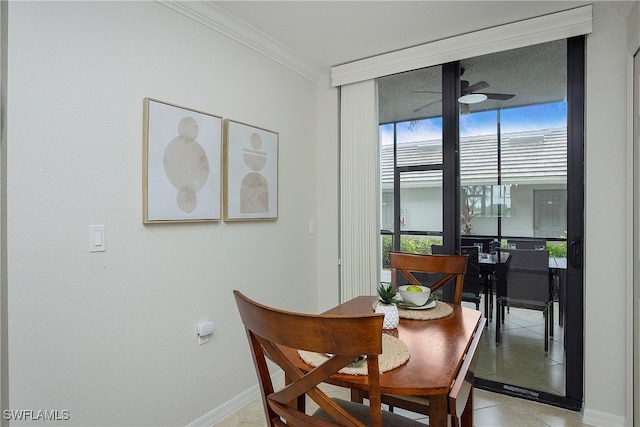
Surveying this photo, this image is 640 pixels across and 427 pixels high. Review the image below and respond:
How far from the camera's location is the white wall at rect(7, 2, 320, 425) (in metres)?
1.45

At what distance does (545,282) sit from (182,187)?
98.1 inches

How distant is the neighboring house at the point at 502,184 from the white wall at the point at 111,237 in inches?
53.2

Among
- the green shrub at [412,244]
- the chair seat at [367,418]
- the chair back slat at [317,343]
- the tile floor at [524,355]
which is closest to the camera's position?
the chair back slat at [317,343]

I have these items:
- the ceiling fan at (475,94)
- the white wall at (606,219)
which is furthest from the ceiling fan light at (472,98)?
the white wall at (606,219)

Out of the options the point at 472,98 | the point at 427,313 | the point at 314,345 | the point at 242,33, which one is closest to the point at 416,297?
the point at 427,313

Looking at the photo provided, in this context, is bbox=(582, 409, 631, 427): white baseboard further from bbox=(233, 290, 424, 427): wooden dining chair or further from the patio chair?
bbox=(233, 290, 424, 427): wooden dining chair

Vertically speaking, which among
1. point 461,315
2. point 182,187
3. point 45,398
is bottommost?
point 45,398

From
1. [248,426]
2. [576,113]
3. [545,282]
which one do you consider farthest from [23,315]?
[576,113]

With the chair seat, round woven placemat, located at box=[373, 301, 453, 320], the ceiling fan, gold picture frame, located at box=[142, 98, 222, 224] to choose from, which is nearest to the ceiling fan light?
the ceiling fan

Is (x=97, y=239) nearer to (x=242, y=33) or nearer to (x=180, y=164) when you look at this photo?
(x=180, y=164)

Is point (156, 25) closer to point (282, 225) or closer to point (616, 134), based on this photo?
point (282, 225)

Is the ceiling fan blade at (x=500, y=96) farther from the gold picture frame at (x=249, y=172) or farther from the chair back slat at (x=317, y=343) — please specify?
the chair back slat at (x=317, y=343)

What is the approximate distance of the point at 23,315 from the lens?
143 cm

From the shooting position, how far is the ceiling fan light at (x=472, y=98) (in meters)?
2.68
